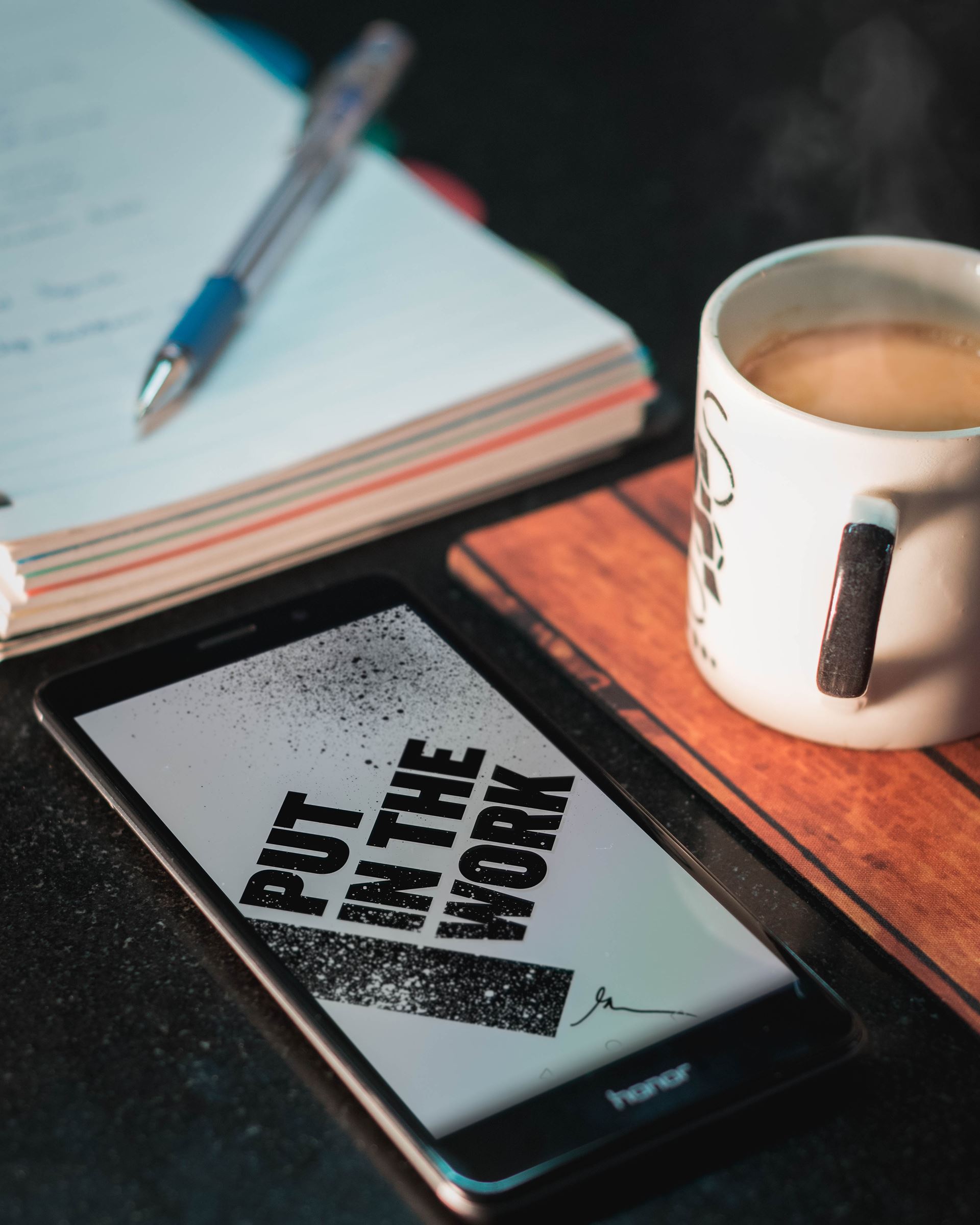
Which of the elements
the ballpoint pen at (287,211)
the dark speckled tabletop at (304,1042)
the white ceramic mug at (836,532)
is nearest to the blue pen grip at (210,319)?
the ballpoint pen at (287,211)

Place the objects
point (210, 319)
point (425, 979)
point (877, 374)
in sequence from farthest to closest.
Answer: point (210, 319), point (877, 374), point (425, 979)

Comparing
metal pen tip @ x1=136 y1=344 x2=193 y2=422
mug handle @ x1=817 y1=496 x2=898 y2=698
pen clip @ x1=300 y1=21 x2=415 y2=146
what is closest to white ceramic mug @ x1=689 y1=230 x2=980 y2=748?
mug handle @ x1=817 y1=496 x2=898 y2=698

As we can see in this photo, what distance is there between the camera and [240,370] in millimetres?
560

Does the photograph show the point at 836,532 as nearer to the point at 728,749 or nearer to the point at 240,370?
the point at 728,749

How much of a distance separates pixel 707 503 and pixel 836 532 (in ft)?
0.17

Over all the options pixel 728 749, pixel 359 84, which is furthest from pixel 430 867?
pixel 359 84

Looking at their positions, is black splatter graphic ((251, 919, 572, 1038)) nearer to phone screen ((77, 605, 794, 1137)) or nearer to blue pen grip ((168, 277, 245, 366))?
phone screen ((77, 605, 794, 1137))

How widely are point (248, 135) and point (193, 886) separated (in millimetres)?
497

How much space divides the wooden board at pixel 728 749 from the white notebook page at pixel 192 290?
74mm

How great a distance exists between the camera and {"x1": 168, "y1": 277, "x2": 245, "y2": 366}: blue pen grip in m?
0.54

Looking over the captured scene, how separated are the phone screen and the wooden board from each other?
0.15 ft

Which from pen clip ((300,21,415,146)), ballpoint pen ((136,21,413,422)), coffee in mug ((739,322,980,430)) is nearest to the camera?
coffee in mug ((739,322,980,430))

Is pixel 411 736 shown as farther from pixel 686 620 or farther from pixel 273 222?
pixel 273 222

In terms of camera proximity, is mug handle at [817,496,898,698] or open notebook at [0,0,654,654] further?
open notebook at [0,0,654,654]
